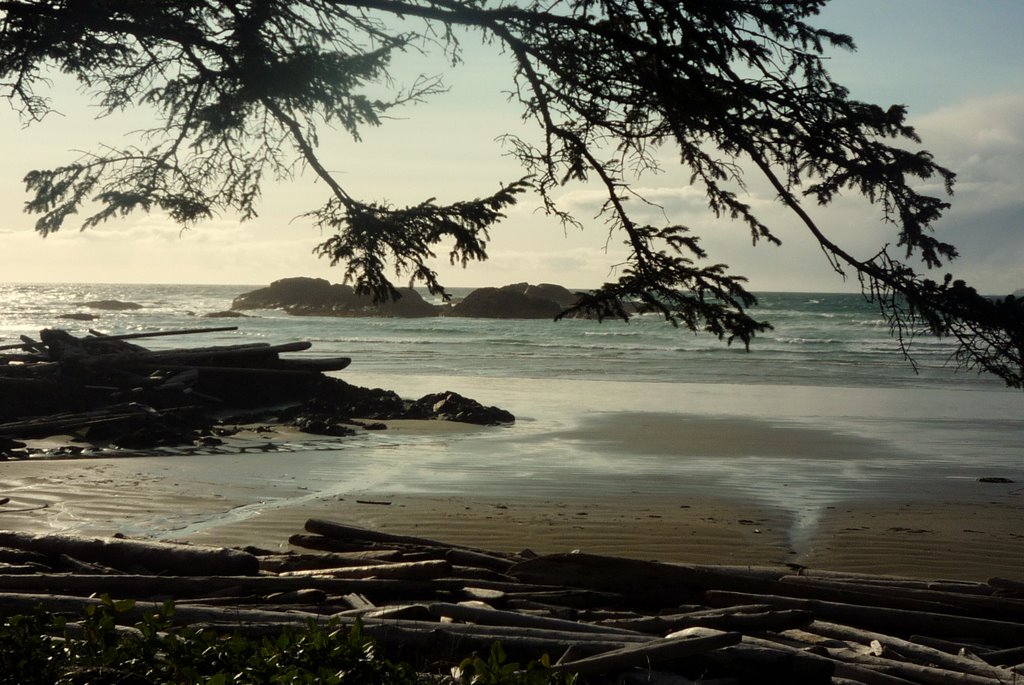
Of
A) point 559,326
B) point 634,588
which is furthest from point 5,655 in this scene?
point 559,326

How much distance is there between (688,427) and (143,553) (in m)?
14.3

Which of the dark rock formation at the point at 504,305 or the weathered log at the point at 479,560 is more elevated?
the dark rock formation at the point at 504,305

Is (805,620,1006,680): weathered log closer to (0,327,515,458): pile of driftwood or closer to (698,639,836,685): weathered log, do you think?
(698,639,836,685): weathered log

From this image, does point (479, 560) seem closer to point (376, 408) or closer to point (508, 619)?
point (508, 619)

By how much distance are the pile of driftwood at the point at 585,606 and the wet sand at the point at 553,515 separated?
219 cm

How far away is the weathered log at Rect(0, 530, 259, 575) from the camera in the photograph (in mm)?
7016

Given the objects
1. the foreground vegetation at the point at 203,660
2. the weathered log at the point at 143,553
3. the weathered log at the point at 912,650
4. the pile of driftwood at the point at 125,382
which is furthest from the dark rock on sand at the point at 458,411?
the foreground vegetation at the point at 203,660

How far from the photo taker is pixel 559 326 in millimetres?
67938

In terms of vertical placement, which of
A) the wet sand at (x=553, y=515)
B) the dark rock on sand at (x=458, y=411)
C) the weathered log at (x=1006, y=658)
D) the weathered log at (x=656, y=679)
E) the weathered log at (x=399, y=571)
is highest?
the weathered log at (x=399, y=571)

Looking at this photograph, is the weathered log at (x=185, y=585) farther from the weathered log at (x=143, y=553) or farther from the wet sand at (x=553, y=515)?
the wet sand at (x=553, y=515)

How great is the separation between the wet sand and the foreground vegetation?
14.5ft

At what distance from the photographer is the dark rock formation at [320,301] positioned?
8700 cm

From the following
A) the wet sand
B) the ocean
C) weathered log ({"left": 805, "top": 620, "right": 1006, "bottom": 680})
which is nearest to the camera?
weathered log ({"left": 805, "top": 620, "right": 1006, "bottom": 680})

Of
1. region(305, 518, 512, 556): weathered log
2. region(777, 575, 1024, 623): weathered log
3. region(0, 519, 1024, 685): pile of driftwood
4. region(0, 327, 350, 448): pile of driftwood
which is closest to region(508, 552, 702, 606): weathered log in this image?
region(0, 519, 1024, 685): pile of driftwood
